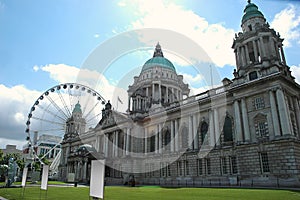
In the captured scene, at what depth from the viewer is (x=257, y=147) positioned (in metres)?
31.4

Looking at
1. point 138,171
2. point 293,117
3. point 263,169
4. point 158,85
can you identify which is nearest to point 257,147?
point 263,169

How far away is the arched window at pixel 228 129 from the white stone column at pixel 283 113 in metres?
8.11

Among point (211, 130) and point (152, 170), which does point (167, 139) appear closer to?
point (152, 170)

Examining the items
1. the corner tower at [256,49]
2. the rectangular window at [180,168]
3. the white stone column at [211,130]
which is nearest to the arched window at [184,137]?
the rectangular window at [180,168]

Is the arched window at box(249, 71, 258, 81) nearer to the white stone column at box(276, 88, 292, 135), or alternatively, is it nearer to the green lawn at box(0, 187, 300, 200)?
the white stone column at box(276, 88, 292, 135)

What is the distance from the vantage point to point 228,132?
122 feet

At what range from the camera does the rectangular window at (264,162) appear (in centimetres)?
3035

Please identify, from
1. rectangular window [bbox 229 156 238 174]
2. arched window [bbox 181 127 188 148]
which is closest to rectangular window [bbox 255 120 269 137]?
rectangular window [bbox 229 156 238 174]

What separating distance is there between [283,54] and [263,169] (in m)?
20.0

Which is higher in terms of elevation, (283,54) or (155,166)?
(283,54)

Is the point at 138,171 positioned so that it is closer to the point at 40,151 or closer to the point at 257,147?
the point at 257,147

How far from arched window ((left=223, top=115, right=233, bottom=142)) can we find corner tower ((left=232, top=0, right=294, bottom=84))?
6099 millimetres

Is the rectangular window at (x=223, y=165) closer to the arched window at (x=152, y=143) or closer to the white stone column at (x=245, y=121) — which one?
the white stone column at (x=245, y=121)

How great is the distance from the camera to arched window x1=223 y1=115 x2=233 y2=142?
121 feet
